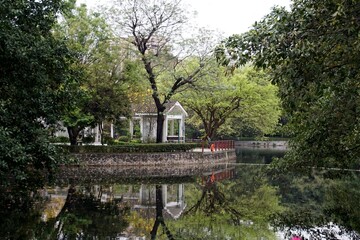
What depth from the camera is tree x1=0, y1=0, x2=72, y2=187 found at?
936 centimetres

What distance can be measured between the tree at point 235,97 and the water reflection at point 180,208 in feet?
21.3

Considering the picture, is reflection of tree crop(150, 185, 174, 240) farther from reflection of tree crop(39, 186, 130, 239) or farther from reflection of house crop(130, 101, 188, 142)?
reflection of house crop(130, 101, 188, 142)

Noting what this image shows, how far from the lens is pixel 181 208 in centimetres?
1361

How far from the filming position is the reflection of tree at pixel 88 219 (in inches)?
386

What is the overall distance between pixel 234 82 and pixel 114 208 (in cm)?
1746

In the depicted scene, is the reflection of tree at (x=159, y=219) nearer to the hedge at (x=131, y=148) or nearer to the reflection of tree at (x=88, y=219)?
the reflection of tree at (x=88, y=219)

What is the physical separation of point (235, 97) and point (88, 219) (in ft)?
65.2

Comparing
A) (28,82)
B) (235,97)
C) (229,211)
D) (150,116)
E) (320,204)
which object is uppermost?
(235,97)

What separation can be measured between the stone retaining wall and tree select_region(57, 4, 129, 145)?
1935mm

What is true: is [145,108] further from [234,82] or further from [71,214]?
[71,214]

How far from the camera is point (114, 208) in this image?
43.0 ft

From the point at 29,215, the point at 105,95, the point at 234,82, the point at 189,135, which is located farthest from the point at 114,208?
the point at 189,135

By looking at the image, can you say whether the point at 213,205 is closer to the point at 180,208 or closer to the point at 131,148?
the point at 180,208

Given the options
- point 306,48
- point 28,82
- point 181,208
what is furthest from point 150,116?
point 306,48
